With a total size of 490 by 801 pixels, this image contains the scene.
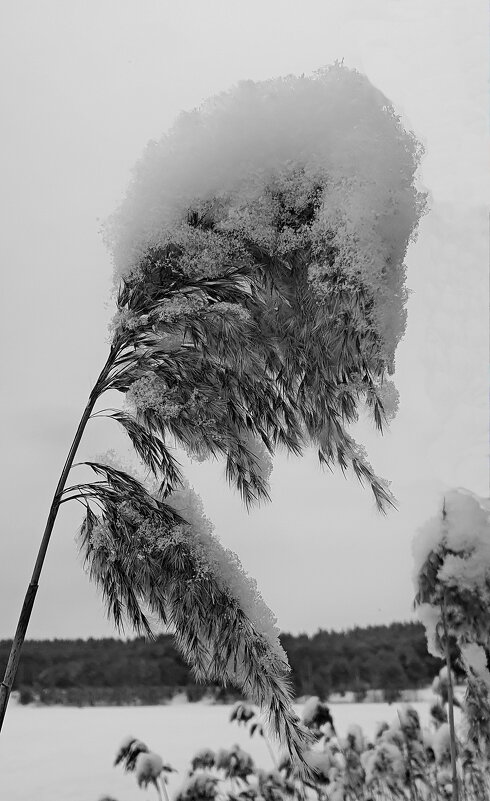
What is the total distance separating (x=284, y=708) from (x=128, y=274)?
143 cm

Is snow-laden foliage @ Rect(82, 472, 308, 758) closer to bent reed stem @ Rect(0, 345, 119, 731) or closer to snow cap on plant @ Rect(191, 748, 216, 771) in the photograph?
bent reed stem @ Rect(0, 345, 119, 731)

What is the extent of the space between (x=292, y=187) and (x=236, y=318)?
1.44 ft

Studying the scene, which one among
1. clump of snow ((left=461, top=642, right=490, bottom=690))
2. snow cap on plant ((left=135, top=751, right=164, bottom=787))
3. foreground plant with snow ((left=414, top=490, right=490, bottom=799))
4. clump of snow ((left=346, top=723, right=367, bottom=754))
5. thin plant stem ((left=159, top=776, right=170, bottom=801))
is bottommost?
thin plant stem ((left=159, top=776, right=170, bottom=801))

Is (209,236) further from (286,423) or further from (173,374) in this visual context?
(286,423)

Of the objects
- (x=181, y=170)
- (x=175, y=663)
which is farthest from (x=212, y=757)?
(x=181, y=170)

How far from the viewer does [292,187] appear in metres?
2.04

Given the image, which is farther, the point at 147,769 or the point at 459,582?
the point at 147,769

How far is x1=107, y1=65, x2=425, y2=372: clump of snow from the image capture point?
1.84 metres

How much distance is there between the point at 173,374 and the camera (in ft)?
6.80

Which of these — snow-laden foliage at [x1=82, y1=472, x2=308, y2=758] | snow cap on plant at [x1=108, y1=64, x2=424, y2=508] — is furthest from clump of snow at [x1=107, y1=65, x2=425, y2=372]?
snow-laden foliage at [x1=82, y1=472, x2=308, y2=758]

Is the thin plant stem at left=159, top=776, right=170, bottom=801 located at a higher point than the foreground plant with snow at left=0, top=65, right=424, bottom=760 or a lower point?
lower

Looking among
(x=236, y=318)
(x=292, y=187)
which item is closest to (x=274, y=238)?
(x=292, y=187)

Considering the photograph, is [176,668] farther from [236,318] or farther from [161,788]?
[236,318]

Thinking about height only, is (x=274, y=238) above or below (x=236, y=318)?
above
